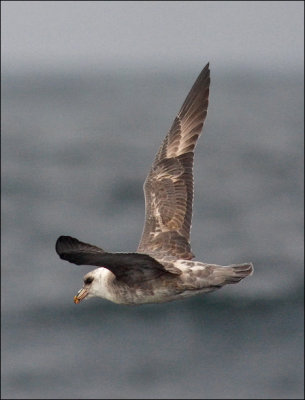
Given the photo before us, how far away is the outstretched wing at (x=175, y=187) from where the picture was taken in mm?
17594

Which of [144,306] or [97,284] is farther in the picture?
[144,306]

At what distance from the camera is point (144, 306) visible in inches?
1799

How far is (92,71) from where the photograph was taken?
183 m

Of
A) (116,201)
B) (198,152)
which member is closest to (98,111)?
(198,152)

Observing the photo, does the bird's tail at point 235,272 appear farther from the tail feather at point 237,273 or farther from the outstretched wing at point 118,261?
the outstretched wing at point 118,261

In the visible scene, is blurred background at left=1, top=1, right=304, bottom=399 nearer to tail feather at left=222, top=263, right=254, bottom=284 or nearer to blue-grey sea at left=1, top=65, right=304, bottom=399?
blue-grey sea at left=1, top=65, right=304, bottom=399

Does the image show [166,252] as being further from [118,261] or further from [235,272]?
[118,261]

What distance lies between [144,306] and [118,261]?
3074 centimetres

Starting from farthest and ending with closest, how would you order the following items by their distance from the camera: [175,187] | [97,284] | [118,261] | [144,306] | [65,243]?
[144,306] → [175,187] → [97,284] → [118,261] → [65,243]

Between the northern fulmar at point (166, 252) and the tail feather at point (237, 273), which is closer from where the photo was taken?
the northern fulmar at point (166, 252)

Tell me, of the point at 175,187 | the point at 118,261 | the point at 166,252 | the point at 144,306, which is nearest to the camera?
the point at 118,261

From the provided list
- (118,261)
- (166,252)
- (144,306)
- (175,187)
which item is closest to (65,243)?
(118,261)

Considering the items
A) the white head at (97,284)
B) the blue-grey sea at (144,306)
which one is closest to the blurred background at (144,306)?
the blue-grey sea at (144,306)

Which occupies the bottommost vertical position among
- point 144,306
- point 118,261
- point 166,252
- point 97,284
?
point 118,261
